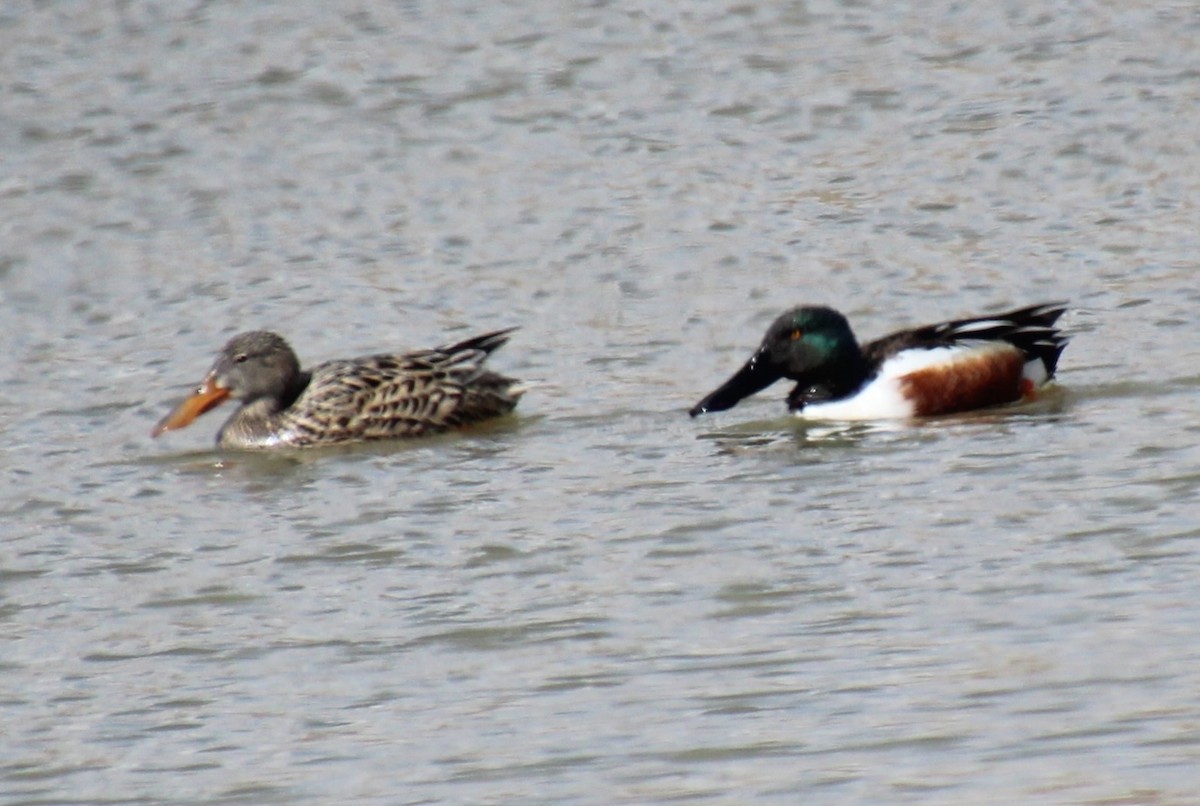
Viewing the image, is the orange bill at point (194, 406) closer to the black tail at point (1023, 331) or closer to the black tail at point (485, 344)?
the black tail at point (485, 344)

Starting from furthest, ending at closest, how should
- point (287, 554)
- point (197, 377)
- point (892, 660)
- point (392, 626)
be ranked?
point (197, 377) < point (287, 554) < point (392, 626) < point (892, 660)

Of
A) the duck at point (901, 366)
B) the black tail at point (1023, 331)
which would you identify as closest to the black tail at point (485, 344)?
the duck at point (901, 366)

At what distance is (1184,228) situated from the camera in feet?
41.4

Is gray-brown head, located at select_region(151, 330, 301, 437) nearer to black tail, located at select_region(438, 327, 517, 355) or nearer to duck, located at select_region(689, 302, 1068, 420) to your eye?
black tail, located at select_region(438, 327, 517, 355)

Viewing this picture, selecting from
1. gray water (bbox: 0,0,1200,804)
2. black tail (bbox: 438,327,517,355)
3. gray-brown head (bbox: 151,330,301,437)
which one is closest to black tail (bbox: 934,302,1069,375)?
gray water (bbox: 0,0,1200,804)

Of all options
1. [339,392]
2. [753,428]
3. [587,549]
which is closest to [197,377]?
[339,392]

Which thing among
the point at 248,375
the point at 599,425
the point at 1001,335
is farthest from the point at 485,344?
the point at 1001,335

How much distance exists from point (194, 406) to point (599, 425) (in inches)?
79.3

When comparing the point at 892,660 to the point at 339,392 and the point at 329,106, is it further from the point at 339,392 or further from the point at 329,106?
the point at 329,106

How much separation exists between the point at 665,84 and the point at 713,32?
123 cm

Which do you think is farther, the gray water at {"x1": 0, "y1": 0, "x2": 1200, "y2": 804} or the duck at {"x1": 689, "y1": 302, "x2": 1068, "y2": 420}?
the duck at {"x1": 689, "y1": 302, "x2": 1068, "y2": 420}

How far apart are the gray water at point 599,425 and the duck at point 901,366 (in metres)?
0.23

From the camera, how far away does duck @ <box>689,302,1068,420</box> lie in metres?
10.3

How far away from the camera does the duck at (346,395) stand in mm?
10703
